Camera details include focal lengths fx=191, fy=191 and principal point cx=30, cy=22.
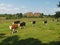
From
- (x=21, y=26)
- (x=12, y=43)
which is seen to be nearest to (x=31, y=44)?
(x=12, y=43)

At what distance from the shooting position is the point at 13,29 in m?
29.9

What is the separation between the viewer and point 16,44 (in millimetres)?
19422

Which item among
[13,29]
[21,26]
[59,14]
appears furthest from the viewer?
[21,26]

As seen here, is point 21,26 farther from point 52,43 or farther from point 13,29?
point 52,43

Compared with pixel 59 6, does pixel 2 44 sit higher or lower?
lower

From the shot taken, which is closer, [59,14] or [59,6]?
[59,14]

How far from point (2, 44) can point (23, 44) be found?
6.96ft

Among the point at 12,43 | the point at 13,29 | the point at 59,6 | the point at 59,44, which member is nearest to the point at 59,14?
the point at 59,6

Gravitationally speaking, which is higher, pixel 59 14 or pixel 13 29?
pixel 59 14

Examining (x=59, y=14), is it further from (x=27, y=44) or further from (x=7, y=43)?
(x=7, y=43)

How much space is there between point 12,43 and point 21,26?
1757 cm

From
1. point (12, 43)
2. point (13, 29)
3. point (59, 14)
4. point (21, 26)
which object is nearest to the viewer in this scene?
point (59, 14)

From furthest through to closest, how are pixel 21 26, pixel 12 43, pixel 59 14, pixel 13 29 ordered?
pixel 21 26
pixel 13 29
pixel 12 43
pixel 59 14

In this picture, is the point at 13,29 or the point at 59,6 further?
the point at 13,29
